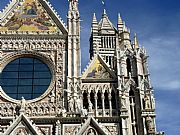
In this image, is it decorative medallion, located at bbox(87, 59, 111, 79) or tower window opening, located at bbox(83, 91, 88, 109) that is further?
decorative medallion, located at bbox(87, 59, 111, 79)

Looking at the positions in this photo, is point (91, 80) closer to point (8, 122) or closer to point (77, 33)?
point (77, 33)

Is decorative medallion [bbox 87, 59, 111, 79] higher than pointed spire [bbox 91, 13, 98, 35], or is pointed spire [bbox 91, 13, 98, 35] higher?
pointed spire [bbox 91, 13, 98, 35]

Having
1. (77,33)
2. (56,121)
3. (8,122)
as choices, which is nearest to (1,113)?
(8,122)

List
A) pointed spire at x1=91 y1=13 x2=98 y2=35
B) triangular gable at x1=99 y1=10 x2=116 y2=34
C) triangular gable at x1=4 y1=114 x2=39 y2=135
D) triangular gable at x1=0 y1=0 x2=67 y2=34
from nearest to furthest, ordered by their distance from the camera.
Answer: triangular gable at x1=4 y1=114 x2=39 y2=135, triangular gable at x1=0 y1=0 x2=67 y2=34, pointed spire at x1=91 y1=13 x2=98 y2=35, triangular gable at x1=99 y1=10 x2=116 y2=34

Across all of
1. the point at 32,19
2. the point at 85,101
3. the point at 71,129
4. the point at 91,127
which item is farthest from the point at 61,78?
the point at 91,127

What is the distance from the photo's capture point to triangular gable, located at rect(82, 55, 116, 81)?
21781 mm

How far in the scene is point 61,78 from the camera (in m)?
21.5


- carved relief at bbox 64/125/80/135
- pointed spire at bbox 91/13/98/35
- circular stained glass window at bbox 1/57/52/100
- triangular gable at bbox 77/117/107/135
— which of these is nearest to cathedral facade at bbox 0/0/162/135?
circular stained glass window at bbox 1/57/52/100

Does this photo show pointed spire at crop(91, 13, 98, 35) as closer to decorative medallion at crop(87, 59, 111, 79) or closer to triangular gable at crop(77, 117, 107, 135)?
decorative medallion at crop(87, 59, 111, 79)

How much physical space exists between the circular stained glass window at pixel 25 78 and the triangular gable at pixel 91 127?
484 centimetres

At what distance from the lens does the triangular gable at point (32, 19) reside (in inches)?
912

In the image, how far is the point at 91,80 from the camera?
21.6 meters

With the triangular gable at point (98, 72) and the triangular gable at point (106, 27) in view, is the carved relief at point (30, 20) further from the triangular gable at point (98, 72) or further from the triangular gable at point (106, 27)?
the triangular gable at point (106, 27)

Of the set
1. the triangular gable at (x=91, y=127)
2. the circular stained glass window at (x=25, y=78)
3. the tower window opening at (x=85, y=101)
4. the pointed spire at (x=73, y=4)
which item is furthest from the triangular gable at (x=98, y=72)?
the triangular gable at (x=91, y=127)
